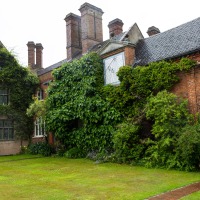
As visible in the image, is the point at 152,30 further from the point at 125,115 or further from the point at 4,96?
the point at 4,96

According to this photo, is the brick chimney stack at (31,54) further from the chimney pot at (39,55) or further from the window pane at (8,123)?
the window pane at (8,123)

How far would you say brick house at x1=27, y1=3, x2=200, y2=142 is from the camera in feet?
44.8

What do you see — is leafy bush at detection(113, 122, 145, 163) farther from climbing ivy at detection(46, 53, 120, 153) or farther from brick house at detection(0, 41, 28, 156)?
brick house at detection(0, 41, 28, 156)

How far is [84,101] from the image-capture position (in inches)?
670

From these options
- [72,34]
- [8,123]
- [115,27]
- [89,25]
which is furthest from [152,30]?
[8,123]

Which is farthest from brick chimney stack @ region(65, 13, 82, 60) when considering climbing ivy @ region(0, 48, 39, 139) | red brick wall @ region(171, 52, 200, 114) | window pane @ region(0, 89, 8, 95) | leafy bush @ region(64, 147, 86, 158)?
red brick wall @ region(171, 52, 200, 114)

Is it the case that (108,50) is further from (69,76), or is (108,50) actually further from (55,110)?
(55,110)

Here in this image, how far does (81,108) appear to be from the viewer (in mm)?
17203

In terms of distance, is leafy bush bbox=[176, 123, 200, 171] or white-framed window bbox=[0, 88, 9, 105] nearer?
leafy bush bbox=[176, 123, 200, 171]

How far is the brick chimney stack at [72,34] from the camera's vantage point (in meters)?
24.9

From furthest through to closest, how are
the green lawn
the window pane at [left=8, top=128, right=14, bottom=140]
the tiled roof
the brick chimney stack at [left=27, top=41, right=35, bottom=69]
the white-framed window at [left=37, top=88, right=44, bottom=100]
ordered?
1. the brick chimney stack at [left=27, top=41, right=35, bottom=69]
2. the white-framed window at [left=37, top=88, right=44, bottom=100]
3. the window pane at [left=8, top=128, right=14, bottom=140]
4. the tiled roof
5. the green lawn

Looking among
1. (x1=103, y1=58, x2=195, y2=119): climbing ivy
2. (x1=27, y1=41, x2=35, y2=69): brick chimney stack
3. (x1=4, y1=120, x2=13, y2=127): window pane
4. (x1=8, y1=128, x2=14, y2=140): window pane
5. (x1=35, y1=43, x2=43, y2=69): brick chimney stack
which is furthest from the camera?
(x1=35, y1=43, x2=43, y2=69): brick chimney stack

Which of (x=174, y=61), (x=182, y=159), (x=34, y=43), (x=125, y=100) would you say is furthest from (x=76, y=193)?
(x=34, y=43)

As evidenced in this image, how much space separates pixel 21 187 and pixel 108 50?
37.9ft
